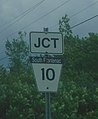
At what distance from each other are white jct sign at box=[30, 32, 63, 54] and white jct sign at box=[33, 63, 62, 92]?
31 centimetres

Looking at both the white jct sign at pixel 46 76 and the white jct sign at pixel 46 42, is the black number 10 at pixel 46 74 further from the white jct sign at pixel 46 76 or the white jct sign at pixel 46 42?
the white jct sign at pixel 46 42

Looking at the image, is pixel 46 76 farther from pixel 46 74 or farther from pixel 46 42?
pixel 46 42

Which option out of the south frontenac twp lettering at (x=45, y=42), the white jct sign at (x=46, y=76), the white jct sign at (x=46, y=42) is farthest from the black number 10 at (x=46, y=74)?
the south frontenac twp lettering at (x=45, y=42)

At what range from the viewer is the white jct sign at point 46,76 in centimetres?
1053

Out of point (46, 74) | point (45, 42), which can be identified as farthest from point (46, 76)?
point (45, 42)

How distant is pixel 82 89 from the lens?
92.8ft

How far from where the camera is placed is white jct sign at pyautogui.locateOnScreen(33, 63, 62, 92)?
10531 mm

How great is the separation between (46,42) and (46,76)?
691 mm

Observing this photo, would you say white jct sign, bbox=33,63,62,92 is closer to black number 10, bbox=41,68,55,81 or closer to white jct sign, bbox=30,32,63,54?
A: black number 10, bbox=41,68,55,81

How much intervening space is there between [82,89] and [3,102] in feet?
14.4

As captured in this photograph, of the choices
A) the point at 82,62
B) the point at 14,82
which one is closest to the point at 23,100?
the point at 14,82

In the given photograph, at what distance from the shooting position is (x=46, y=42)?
1073 centimetres

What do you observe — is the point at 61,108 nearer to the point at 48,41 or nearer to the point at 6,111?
the point at 6,111

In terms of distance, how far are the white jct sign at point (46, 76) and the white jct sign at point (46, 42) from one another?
0.31m
